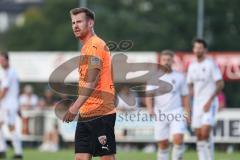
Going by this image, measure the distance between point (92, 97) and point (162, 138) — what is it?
18.1 ft

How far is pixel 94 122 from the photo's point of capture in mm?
9984

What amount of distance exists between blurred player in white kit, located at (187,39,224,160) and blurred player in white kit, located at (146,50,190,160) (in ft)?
0.85

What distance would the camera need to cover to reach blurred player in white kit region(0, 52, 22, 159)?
1816cm

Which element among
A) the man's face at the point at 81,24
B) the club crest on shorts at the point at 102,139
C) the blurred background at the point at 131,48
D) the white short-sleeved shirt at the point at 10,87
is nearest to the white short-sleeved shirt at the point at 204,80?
the blurred background at the point at 131,48

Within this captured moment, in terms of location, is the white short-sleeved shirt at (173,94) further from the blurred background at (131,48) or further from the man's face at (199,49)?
the blurred background at (131,48)

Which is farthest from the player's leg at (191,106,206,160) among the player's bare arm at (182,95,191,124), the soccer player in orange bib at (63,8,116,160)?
the soccer player in orange bib at (63,8,116,160)

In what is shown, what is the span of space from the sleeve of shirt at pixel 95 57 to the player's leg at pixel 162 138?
5658mm

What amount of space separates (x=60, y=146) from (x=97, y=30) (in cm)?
4192

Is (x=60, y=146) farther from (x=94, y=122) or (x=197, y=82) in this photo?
(x=94, y=122)

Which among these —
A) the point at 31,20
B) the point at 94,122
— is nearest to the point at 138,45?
the point at 31,20

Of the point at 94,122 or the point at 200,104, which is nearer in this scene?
the point at 94,122

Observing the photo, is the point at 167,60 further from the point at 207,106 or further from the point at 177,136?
the point at 177,136

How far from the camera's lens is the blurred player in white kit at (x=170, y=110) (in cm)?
1512

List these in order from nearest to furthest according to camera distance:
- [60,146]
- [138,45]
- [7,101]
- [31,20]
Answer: [7,101], [60,146], [138,45], [31,20]
